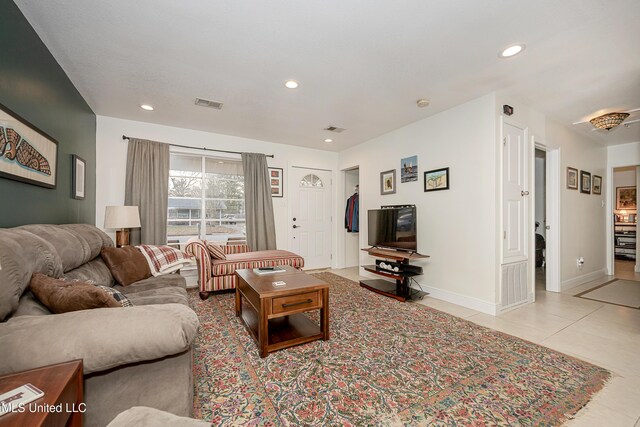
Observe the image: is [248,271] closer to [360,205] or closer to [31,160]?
[31,160]

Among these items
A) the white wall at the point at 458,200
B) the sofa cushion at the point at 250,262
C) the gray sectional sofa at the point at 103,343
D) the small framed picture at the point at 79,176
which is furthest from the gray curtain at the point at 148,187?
the white wall at the point at 458,200

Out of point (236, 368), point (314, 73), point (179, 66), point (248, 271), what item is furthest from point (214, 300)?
point (314, 73)

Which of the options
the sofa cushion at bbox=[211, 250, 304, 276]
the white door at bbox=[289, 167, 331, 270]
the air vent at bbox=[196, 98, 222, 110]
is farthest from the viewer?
the white door at bbox=[289, 167, 331, 270]

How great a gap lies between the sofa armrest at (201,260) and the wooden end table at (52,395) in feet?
8.26

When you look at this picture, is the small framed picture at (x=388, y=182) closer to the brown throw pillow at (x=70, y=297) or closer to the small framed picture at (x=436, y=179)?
the small framed picture at (x=436, y=179)

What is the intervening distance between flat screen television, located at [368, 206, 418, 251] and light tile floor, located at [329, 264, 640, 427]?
810 mm

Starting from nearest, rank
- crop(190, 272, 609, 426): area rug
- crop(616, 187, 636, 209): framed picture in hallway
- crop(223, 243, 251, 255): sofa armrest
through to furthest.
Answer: crop(190, 272, 609, 426): area rug → crop(223, 243, 251, 255): sofa armrest → crop(616, 187, 636, 209): framed picture in hallway

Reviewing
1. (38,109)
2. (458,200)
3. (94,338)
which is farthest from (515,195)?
(38,109)

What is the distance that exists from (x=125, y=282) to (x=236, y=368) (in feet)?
4.47

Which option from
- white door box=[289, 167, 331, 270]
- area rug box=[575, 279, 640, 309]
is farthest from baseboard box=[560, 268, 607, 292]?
white door box=[289, 167, 331, 270]

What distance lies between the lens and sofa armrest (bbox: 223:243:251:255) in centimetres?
414

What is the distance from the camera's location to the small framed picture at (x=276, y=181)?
193 inches

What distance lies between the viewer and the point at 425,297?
3568mm

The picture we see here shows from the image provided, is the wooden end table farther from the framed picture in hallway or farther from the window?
the framed picture in hallway
